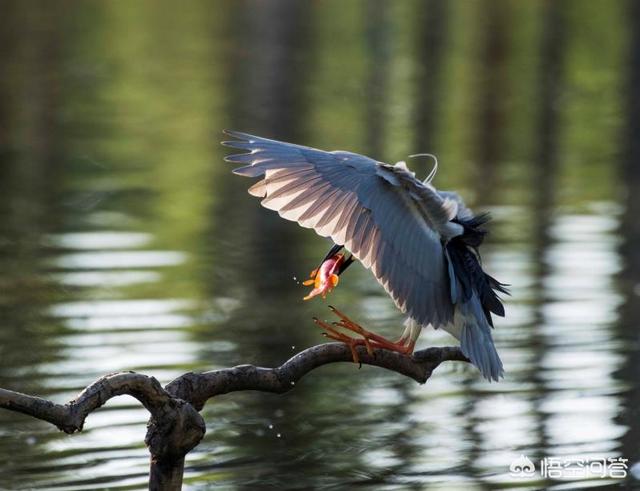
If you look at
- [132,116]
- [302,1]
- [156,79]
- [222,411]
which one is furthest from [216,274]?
[302,1]

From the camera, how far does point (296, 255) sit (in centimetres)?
998

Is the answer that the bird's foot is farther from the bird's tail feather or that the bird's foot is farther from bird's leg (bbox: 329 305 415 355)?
the bird's tail feather

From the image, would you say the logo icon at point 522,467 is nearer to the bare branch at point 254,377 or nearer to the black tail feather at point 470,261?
the black tail feather at point 470,261

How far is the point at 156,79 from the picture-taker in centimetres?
2125

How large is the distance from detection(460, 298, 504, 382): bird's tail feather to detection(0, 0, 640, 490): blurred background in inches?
44.2

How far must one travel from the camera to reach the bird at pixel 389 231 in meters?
4.54

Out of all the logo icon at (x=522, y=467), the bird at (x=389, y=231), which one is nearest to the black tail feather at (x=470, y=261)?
the bird at (x=389, y=231)

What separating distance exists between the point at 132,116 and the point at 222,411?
1167 centimetres

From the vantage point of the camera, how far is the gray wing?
454cm

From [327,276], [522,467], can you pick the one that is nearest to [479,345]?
[327,276]

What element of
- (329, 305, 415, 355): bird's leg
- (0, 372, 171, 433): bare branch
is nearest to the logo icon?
(329, 305, 415, 355): bird's leg

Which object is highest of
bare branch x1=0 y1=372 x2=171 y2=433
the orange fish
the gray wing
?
the gray wing

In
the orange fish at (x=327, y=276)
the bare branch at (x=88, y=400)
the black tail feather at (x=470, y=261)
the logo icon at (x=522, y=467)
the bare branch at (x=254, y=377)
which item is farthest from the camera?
the logo icon at (x=522, y=467)

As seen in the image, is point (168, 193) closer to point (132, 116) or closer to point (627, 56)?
point (132, 116)
